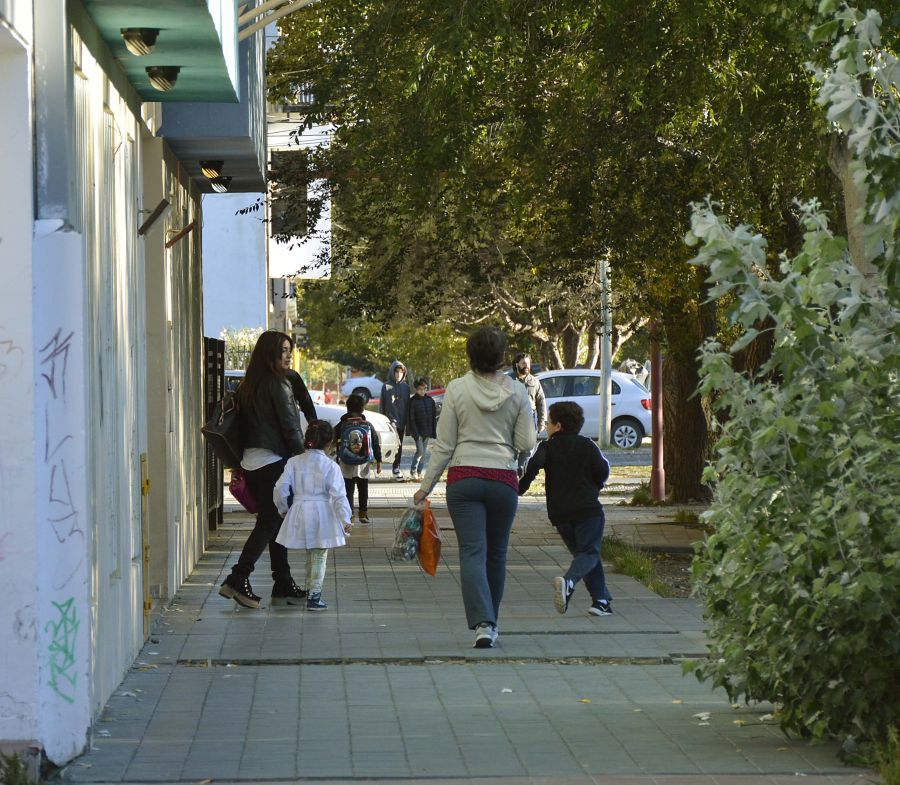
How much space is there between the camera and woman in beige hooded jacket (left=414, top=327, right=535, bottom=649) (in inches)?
366

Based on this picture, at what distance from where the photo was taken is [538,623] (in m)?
10.4

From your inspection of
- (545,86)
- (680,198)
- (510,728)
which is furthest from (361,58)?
(510,728)

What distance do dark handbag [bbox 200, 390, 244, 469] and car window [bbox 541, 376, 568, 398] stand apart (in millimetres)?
25489

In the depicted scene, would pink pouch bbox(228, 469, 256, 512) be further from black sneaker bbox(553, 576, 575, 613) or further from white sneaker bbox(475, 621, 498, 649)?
white sneaker bbox(475, 621, 498, 649)

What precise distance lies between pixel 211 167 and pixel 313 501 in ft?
13.5

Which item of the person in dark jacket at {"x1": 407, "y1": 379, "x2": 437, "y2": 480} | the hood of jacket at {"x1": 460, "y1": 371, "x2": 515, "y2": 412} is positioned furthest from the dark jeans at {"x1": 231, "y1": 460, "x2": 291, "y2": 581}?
the person in dark jacket at {"x1": 407, "y1": 379, "x2": 437, "y2": 480}

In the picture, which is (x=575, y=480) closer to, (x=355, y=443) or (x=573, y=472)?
(x=573, y=472)

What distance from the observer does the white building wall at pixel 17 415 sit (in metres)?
6.21

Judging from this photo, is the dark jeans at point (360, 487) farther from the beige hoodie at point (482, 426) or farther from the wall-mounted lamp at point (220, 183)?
the beige hoodie at point (482, 426)

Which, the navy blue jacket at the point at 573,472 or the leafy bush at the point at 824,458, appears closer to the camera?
the leafy bush at the point at 824,458

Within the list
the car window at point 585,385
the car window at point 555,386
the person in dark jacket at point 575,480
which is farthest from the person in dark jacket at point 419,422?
the person in dark jacket at point 575,480

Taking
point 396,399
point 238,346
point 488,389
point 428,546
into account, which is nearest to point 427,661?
point 428,546

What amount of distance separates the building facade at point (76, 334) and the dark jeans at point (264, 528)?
4.84 ft

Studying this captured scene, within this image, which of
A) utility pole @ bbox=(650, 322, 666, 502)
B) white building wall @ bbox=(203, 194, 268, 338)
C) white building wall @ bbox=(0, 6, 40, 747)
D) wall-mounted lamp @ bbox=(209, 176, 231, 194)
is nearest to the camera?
white building wall @ bbox=(0, 6, 40, 747)
